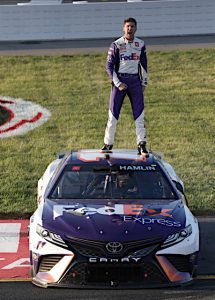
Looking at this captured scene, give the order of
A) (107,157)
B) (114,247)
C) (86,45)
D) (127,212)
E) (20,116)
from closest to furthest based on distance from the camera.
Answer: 1. (114,247)
2. (127,212)
3. (107,157)
4. (20,116)
5. (86,45)

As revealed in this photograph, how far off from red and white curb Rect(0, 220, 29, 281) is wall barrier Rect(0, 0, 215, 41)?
48.4 feet

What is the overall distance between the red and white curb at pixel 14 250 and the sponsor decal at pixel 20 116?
5463mm

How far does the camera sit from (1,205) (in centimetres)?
1232

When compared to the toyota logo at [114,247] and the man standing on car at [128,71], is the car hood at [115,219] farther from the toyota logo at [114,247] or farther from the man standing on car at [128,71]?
the man standing on car at [128,71]

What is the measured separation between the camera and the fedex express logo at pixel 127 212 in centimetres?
870

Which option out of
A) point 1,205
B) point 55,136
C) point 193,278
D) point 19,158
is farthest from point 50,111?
point 193,278

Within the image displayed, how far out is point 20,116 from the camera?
59.5 feet

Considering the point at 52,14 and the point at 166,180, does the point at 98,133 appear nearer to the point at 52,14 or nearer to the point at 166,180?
the point at 166,180

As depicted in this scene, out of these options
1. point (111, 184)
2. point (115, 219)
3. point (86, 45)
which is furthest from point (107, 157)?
point (86, 45)

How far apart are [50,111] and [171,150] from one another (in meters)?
A: 4.10

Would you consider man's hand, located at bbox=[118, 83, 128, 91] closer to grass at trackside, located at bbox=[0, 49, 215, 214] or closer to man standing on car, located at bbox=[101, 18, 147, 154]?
man standing on car, located at bbox=[101, 18, 147, 154]

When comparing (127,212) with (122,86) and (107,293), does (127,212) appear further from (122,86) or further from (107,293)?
(122,86)

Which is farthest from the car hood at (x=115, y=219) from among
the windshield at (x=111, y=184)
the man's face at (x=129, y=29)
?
the man's face at (x=129, y=29)

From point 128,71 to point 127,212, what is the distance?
357 centimetres
